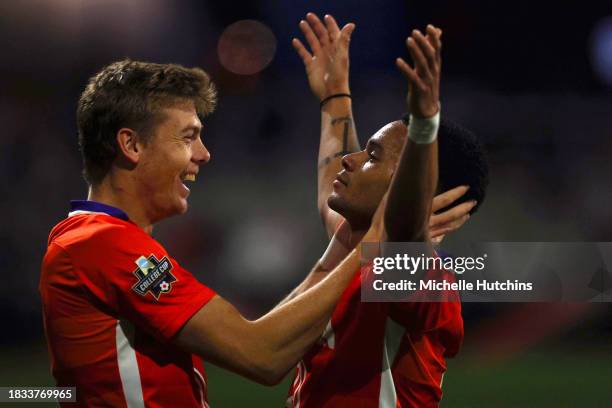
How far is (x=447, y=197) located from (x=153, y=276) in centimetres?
104

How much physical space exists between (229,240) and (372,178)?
8.58 metres

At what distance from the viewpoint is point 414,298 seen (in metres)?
2.64

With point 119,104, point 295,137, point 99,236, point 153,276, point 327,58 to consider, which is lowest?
point 153,276

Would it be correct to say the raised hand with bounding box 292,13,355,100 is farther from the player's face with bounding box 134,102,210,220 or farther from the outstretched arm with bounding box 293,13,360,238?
the player's face with bounding box 134,102,210,220

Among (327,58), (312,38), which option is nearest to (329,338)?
(327,58)

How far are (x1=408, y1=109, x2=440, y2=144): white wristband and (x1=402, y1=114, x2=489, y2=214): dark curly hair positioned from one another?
2.66ft

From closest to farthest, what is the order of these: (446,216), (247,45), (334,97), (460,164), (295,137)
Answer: (446,216) → (460,164) → (334,97) → (295,137) → (247,45)

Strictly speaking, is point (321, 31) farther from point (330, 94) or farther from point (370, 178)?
point (370, 178)

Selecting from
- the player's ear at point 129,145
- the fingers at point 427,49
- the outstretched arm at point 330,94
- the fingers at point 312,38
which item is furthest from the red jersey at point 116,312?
the fingers at point 312,38

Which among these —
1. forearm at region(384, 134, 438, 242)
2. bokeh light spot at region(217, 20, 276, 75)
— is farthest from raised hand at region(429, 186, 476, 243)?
bokeh light spot at region(217, 20, 276, 75)

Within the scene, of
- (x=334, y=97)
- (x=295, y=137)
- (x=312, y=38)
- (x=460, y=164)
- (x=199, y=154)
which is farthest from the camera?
(x=295, y=137)

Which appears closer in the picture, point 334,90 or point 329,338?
point 329,338

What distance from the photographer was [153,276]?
2572 millimetres

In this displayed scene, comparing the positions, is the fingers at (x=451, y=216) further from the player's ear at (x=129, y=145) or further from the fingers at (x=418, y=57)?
the player's ear at (x=129, y=145)
